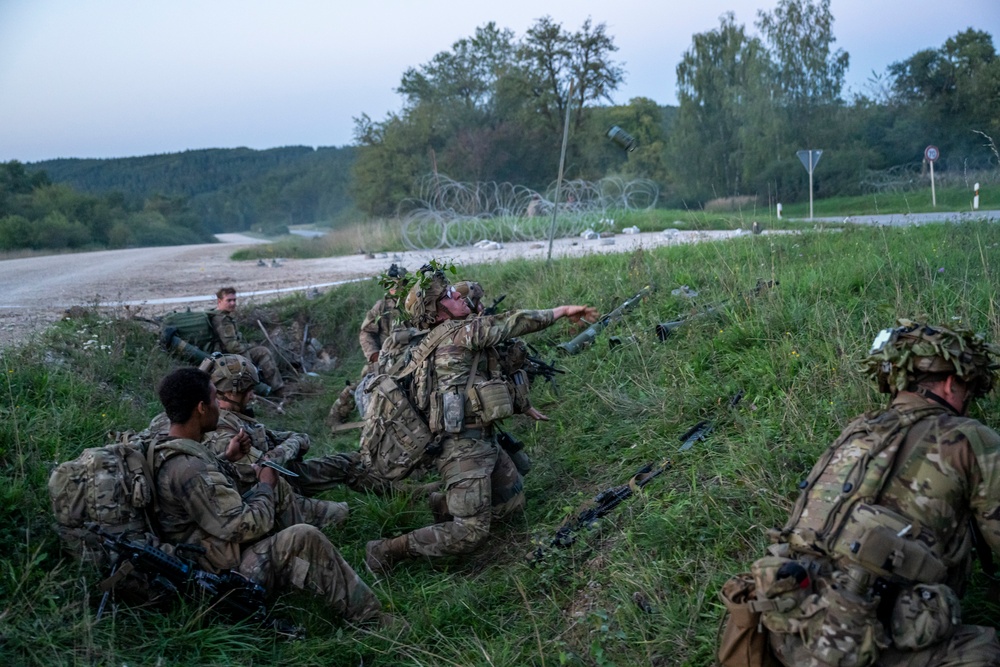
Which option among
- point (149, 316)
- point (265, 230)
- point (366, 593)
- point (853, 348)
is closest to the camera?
point (366, 593)

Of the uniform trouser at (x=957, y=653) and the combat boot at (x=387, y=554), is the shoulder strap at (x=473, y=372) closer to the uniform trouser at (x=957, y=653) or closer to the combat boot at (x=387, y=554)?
the combat boot at (x=387, y=554)

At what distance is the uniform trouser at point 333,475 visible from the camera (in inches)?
221

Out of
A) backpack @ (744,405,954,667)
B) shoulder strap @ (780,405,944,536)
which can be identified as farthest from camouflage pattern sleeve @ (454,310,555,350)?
backpack @ (744,405,954,667)

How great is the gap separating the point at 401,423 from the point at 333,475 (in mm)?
816

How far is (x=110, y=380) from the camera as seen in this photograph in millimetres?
7918

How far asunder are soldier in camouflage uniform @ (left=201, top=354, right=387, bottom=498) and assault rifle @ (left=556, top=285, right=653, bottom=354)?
8.24ft

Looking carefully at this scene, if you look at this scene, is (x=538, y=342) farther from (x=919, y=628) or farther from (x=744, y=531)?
(x=919, y=628)

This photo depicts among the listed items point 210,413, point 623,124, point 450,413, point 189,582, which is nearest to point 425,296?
point 450,413

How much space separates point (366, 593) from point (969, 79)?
1647 centimetres

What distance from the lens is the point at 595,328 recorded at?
786 cm

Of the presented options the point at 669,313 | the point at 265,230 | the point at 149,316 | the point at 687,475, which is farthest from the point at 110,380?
the point at 265,230

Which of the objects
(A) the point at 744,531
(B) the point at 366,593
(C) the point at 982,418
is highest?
(C) the point at 982,418

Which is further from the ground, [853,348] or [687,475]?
[853,348]

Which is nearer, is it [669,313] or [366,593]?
[366,593]
